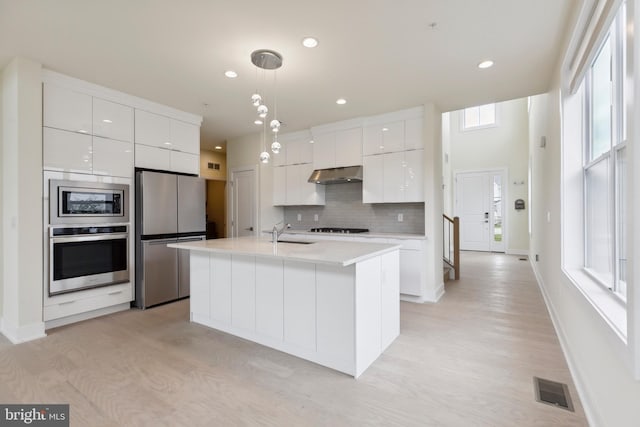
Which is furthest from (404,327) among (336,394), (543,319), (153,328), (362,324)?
(153,328)

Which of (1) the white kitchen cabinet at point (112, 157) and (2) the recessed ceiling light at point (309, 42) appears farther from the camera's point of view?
(1) the white kitchen cabinet at point (112, 157)

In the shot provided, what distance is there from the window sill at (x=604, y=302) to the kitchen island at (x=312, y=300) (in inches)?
52.6

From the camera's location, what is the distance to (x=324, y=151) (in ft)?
16.9

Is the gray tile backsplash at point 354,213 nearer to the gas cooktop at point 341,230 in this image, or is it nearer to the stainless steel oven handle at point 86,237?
the gas cooktop at point 341,230

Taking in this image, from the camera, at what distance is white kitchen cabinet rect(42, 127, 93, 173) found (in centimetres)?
306

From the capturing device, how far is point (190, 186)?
4328mm

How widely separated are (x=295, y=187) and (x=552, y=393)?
4443 millimetres

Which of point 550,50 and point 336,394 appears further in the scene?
point 550,50

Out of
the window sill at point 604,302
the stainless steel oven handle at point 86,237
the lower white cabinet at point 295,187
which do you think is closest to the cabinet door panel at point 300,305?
the window sill at point 604,302

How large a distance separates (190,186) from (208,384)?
295 centimetres

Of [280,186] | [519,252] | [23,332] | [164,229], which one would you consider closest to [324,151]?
[280,186]

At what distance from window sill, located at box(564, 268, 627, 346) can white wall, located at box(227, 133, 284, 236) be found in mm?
4495

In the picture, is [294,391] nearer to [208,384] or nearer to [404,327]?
[208,384]

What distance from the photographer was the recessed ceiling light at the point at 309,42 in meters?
2.54
